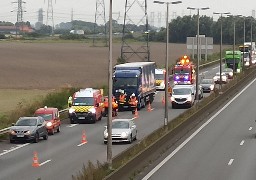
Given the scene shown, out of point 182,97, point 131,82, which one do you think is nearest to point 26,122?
point 131,82

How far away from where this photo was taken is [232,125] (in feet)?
147

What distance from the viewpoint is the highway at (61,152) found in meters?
27.0

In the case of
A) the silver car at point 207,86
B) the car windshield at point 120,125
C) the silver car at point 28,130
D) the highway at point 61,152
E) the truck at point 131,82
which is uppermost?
the truck at point 131,82

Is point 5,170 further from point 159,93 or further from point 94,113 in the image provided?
point 159,93

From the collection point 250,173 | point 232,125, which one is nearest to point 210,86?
point 232,125

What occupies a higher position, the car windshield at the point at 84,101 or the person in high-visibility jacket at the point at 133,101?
the car windshield at the point at 84,101

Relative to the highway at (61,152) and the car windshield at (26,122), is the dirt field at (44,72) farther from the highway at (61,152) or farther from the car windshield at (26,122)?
the car windshield at (26,122)

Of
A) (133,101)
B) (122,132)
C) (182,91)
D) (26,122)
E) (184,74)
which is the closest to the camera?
(122,132)

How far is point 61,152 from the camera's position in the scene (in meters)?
33.2

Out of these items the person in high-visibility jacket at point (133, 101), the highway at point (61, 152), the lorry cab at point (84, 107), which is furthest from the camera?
the person in high-visibility jacket at point (133, 101)

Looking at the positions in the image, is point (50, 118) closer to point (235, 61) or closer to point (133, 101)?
point (133, 101)

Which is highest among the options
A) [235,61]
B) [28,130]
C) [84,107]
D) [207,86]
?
[235,61]

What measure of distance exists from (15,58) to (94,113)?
3010 inches

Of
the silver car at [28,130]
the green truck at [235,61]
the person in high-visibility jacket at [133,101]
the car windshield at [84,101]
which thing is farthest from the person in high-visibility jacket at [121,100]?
the green truck at [235,61]
